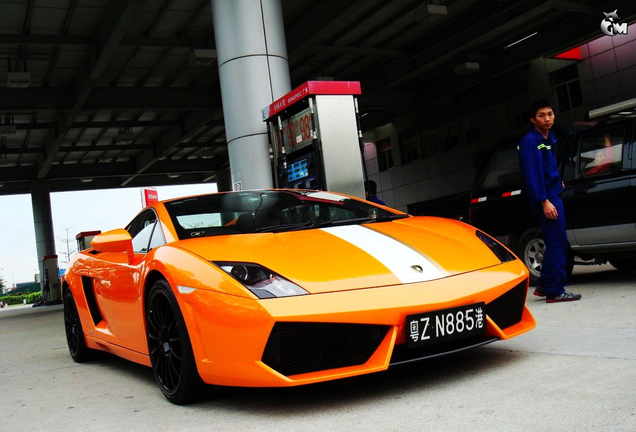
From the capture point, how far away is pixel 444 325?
9.82 feet

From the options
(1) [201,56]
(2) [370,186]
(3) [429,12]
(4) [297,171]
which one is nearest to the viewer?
(4) [297,171]

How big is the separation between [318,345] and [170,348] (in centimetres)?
90

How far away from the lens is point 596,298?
222 inches

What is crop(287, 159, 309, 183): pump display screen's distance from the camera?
8.65 metres

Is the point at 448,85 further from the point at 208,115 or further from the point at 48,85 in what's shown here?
the point at 48,85

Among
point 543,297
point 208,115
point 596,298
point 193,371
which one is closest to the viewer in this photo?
point 193,371

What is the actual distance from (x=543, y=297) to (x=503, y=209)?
1.48m

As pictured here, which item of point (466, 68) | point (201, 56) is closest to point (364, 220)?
point (201, 56)

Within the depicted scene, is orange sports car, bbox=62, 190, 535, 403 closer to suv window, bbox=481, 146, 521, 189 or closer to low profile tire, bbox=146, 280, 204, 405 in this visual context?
low profile tire, bbox=146, 280, 204, 405

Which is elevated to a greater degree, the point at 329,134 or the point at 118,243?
the point at 329,134

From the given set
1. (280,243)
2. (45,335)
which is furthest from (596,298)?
(45,335)

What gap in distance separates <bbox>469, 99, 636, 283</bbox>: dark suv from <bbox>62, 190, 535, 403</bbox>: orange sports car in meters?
3.11

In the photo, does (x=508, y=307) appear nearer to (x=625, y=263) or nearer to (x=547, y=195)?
(x=547, y=195)

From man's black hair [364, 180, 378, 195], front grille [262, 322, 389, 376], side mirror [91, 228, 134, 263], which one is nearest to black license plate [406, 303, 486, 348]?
front grille [262, 322, 389, 376]
